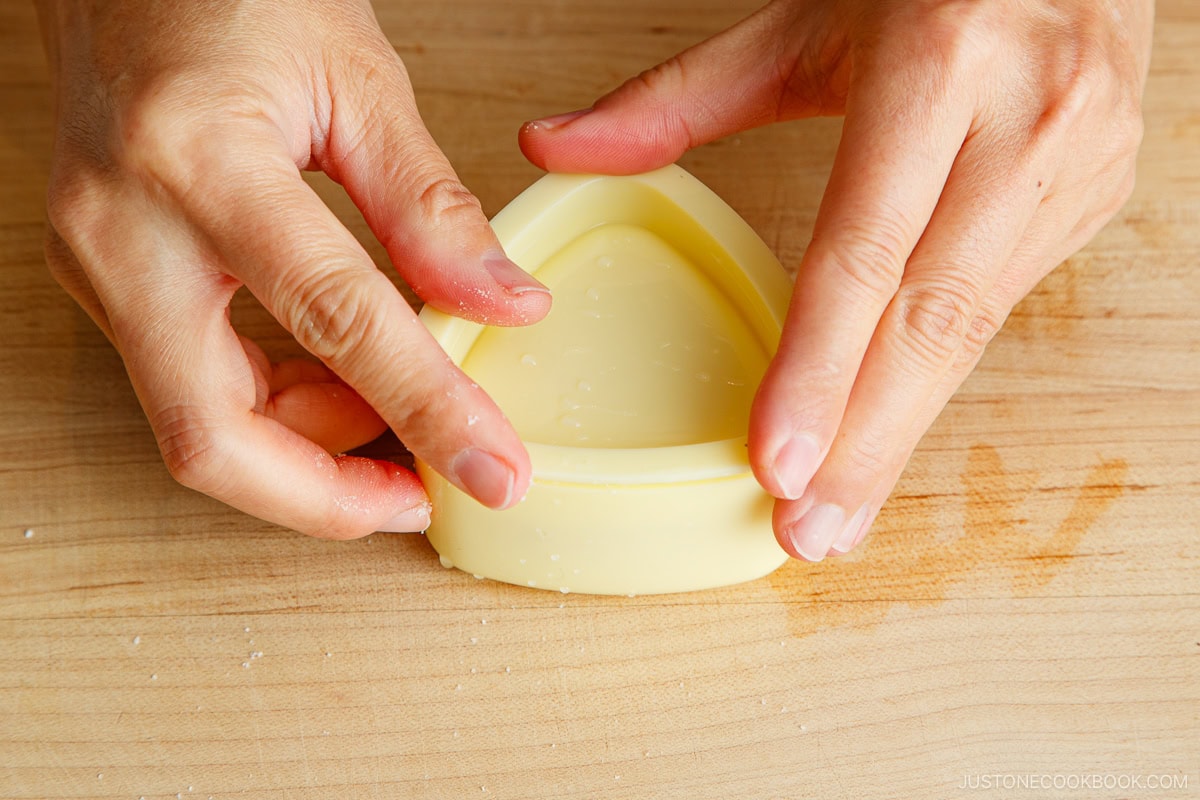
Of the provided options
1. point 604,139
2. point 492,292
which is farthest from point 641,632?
point 604,139

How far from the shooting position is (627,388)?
3.60ft

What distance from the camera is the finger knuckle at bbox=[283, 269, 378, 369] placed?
896mm

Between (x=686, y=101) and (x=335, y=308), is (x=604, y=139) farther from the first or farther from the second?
(x=335, y=308)

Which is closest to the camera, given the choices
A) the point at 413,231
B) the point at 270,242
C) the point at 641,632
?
the point at 270,242

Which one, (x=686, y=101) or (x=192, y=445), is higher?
(x=686, y=101)

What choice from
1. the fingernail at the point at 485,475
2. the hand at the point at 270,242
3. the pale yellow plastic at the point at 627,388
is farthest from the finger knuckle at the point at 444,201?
the fingernail at the point at 485,475

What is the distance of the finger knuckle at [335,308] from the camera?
896 mm

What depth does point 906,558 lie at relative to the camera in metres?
1.17

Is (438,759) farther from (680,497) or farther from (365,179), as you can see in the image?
→ (365,179)

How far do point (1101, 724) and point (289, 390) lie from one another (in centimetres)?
88

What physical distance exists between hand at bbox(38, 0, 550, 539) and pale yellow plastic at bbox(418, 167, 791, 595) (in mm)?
85

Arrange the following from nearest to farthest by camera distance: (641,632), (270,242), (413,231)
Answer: (270,242)
(413,231)
(641,632)

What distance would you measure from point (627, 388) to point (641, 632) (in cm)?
25

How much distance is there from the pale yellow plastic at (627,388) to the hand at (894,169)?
2.2 inches
